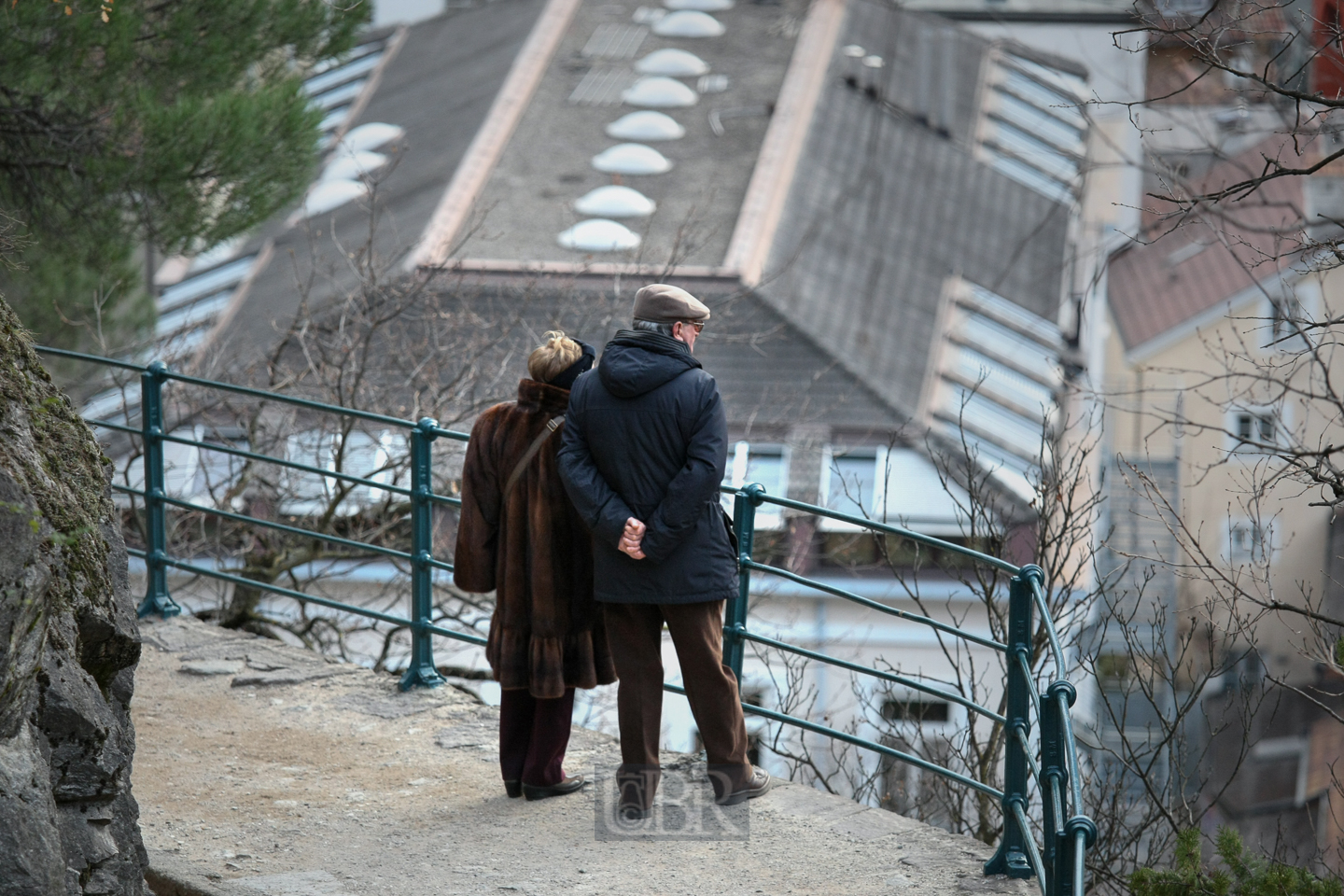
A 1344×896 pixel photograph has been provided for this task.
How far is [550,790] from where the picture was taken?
202 inches

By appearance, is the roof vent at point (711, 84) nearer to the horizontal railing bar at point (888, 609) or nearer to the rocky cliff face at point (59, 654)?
the horizontal railing bar at point (888, 609)

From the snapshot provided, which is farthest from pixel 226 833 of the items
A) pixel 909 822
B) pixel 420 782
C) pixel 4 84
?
A: pixel 4 84

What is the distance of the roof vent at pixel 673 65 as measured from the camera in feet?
88.4

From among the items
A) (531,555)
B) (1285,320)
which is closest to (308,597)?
(531,555)

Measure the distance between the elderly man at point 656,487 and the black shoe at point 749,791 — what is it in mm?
430

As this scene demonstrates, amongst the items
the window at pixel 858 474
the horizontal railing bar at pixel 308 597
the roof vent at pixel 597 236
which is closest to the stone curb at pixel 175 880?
the horizontal railing bar at pixel 308 597

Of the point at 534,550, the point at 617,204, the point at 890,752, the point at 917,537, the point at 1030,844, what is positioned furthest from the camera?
the point at 617,204

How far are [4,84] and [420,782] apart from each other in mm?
5185

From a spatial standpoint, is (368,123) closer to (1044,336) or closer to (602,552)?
(1044,336)

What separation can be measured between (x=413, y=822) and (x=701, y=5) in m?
27.6

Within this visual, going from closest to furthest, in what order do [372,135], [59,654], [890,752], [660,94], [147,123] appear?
[59,654], [890,752], [147,123], [372,135], [660,94]

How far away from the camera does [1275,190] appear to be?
34.9 m

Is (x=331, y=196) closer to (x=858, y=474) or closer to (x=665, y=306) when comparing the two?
(x=858, y=474)

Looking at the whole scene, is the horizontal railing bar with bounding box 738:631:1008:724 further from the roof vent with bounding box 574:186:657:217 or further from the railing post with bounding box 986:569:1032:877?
the roof vent with bounding box 574:186:657:217
